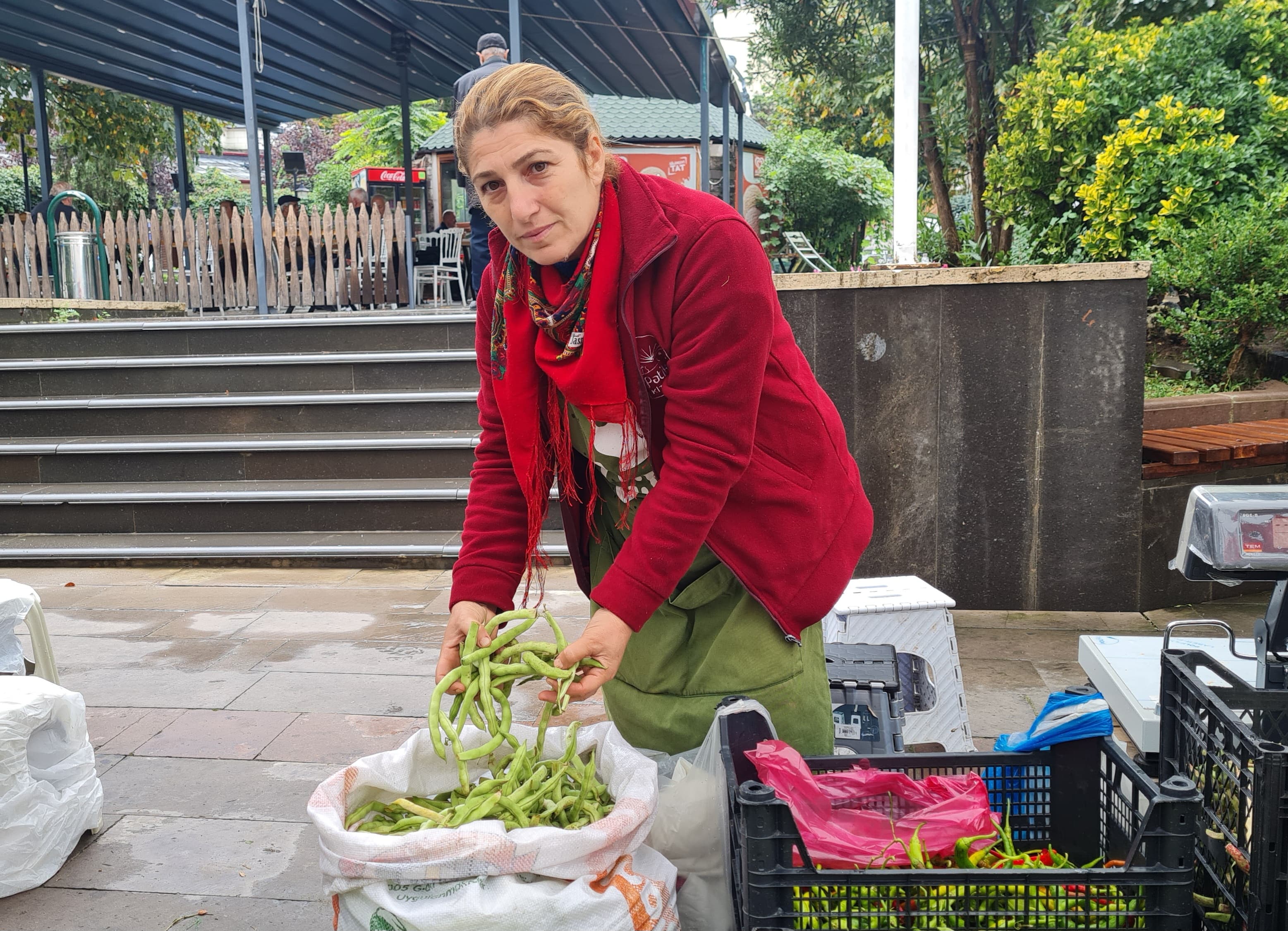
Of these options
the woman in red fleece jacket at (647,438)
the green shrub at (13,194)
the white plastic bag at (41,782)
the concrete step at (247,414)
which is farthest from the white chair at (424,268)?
the green shrub at (13,194)

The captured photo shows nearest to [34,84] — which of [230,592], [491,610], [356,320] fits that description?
[356,320]

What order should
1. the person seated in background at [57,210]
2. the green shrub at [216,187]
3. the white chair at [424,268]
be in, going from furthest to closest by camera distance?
the green shrub at [216,187]
the white chair at [424,268]
the person seated in background at [57,210]

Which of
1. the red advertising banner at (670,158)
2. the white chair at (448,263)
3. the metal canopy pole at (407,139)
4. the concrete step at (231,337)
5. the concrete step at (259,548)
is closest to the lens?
the concrete step at (259,548)

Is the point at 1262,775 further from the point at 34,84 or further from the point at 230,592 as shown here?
the point at 34,84

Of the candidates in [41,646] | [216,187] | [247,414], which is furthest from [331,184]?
[41,646]

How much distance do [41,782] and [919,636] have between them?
250 cm

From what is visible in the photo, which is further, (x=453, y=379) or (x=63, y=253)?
(x=63, y=253)

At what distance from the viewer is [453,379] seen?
24.0ft

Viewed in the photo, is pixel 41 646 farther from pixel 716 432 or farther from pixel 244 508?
pixel 244 508

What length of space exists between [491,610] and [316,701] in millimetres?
2199

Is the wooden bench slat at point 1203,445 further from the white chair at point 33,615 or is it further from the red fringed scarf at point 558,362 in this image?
the white chair at point 33,615

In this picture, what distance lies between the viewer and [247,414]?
7.11 m

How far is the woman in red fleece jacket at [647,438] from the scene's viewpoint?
167 centimetres

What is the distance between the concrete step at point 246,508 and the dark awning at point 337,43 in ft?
20.2
